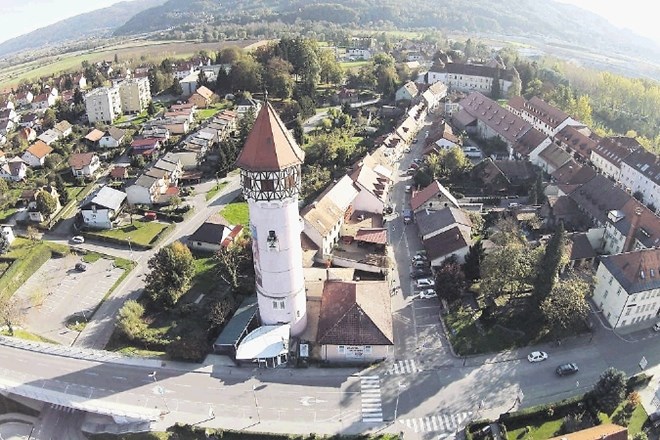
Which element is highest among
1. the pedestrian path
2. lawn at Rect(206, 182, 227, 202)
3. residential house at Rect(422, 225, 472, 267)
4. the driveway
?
residential house at Rect(422, 225, 472, 267)

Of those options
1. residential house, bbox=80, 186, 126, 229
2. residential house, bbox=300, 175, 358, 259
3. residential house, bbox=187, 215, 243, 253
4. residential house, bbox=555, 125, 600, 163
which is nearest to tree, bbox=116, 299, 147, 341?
residential house, bbox=187, 215, 243, 253

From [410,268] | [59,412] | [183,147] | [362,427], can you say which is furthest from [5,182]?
[362,427]

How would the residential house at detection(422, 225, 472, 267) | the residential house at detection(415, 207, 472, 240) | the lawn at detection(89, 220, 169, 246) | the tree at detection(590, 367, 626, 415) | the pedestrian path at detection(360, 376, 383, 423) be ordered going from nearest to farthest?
1. the tree at detection(590, 367, 626, 415)
2. the pedestrian path at detection(360, 376, 383, 423)
3. the residential house at detection(422, 225, 472, 267)
4. the residential house at detection(415, 207, 472, 240)
5. the lawn at detection(89, 220, 169, 246)

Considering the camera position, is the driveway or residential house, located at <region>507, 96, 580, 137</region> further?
residential house, located at <region>507, 96, 580, 137</region>

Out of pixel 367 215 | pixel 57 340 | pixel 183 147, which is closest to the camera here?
pixel 57 340

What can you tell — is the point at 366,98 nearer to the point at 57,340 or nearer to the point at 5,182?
the point at 5,182

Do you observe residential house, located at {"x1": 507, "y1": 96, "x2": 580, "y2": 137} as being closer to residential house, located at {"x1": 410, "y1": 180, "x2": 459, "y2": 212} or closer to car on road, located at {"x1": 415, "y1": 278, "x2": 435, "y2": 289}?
residential house, located at {"x1": 410, "y1": 180, "x2": 459, "y2": 212}

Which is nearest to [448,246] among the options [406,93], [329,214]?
[329,214]

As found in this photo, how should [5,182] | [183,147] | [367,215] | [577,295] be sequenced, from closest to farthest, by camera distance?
1. [577,295]
2. [367,215]
3. [5,182]
4. [183,147]
